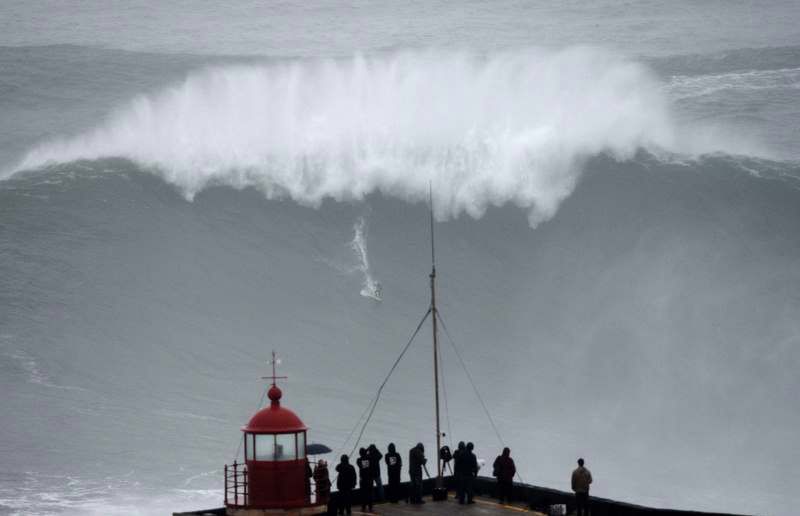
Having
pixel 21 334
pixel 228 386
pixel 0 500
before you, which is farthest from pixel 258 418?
pixel 21 334

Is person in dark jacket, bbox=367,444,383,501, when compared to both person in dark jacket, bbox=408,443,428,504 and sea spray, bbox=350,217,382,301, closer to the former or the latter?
person in dark jacket, bbox=408,443,428,504

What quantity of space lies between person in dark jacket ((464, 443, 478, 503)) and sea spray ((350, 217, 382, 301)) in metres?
14.3

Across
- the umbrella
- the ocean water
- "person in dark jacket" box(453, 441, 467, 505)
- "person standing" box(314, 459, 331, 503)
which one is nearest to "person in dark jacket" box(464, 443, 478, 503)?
"person in dark jacket" box(453, 441, 467, 505)

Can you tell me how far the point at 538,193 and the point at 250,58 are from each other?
27.4 metres

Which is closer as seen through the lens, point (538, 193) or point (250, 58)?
point (538, 193)

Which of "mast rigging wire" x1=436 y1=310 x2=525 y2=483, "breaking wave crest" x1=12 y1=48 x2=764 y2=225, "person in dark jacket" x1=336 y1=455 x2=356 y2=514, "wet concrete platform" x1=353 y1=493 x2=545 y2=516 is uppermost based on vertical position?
"breaking wave crest" x1=12 y1=48 x2=764 y2=225

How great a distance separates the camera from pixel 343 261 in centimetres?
3725

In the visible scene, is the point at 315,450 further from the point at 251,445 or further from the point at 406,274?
the point at 406,274

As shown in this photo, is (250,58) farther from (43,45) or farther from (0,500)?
(0,500)

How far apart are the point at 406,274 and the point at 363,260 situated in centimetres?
112

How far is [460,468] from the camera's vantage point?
21.2 meters

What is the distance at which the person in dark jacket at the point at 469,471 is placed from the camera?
2105cm

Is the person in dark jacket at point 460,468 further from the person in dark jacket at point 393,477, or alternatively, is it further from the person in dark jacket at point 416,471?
the person in dark jacket at point 393,477

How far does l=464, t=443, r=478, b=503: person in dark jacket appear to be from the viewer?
21047mm
